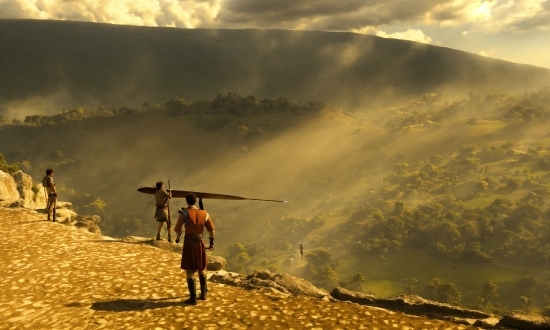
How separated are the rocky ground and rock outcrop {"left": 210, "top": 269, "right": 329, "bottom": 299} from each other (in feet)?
1.37

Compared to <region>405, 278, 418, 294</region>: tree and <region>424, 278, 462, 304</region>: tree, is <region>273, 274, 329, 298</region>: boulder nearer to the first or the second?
<region>424, 278, 462, 304</region>: tree

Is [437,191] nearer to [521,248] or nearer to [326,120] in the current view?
[521,248]

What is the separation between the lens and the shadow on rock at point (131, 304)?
406 inches

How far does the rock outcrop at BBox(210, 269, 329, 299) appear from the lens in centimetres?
1185

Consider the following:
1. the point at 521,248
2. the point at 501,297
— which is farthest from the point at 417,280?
the point at 521,248

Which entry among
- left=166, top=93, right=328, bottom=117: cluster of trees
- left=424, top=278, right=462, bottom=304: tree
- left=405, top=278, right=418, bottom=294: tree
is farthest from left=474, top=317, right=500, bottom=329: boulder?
left=166, top=93, right=328, bottom=117: cluster of trees

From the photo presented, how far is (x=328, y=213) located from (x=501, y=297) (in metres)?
34.4

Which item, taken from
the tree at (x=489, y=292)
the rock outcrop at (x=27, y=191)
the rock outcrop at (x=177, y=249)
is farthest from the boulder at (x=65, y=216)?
the tree at (x=489, y=292)

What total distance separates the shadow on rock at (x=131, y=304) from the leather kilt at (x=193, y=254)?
964 millimetres

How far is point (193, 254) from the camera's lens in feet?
33.9

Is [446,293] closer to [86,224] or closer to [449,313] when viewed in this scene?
[86,224]

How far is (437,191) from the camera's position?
90438 mm

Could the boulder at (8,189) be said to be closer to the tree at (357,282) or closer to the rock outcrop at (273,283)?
the rock outcrop at (273,283)

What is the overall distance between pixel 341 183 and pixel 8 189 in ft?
264
